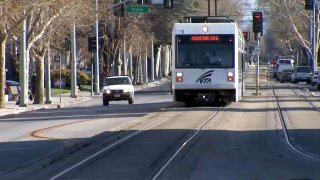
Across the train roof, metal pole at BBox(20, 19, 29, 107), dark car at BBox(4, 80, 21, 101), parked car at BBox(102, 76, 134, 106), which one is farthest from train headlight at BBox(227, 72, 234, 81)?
dark car at BBox(4, 80, 21, 101)

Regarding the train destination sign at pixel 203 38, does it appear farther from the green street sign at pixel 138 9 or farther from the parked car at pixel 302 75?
the parked car at pixel 302 75

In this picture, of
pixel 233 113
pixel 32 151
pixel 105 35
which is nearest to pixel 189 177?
pixel 32 151

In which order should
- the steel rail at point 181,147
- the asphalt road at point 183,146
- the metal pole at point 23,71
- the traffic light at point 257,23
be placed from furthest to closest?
1. the traffic light at point 257,23
2. the metal pole at point 23,71
3. the asphalt road at point 183,146
4. the steel rail at point 181,147

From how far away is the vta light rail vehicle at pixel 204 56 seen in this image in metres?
33.8

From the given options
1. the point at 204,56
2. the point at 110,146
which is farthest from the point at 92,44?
the point at 110,146

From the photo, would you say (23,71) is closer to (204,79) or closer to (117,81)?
(117,81)

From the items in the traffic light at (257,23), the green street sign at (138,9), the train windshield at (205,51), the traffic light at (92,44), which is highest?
the green street sign at (138,9)

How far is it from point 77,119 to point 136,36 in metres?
41.2

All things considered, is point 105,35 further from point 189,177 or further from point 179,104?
point 189,177

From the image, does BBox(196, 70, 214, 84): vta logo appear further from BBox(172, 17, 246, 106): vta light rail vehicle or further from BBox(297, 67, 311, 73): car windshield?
BBox(297, 67, 311, 73): car windshield

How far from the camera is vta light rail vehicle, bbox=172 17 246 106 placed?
33844mm

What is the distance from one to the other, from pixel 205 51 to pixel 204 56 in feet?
0.87

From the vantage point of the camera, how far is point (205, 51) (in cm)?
3400

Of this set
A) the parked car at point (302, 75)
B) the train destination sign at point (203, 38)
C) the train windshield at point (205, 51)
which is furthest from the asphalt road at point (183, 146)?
the parked car at point (302, 75)
